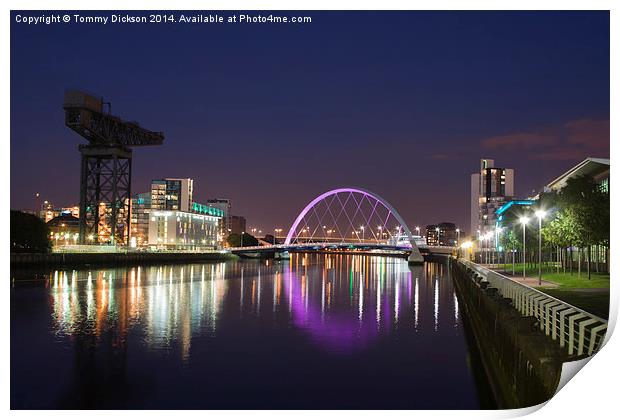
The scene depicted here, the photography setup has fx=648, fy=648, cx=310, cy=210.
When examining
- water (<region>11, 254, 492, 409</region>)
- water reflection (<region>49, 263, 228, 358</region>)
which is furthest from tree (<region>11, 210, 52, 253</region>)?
water (<region>11, 254, 492, 409</region>)

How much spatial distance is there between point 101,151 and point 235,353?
5682 cm

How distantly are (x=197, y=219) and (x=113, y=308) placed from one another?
371ft

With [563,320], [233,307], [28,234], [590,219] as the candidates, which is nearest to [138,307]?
[233,307]

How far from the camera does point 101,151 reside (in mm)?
71812

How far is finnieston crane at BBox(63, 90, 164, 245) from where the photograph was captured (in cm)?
6819

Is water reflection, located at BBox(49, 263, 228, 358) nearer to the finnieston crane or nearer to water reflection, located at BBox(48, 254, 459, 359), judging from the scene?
water reflection, located at BBox(48, 254, 459, 359)

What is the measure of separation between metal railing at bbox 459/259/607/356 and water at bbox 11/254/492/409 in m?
2.38

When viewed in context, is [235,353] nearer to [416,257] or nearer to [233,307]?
[233,307]

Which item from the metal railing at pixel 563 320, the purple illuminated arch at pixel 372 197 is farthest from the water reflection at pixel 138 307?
the purple illuminated arch at pixel 372 197

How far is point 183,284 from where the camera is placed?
48.5m

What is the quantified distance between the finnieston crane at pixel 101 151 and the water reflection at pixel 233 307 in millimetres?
22738

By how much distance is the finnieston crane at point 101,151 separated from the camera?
68.2 meters
